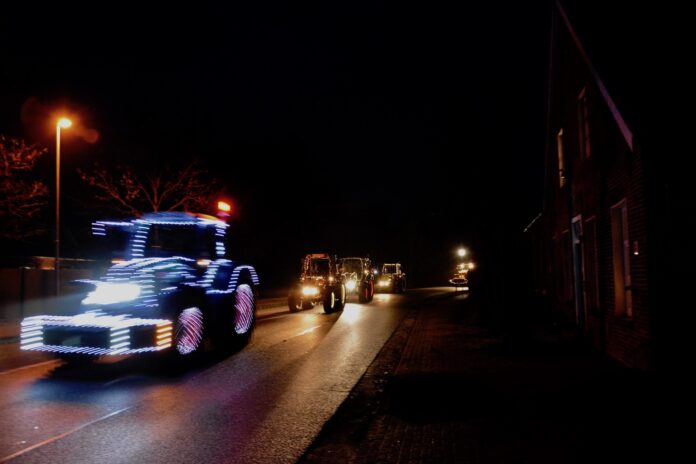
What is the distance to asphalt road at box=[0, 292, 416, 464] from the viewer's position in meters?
5.55

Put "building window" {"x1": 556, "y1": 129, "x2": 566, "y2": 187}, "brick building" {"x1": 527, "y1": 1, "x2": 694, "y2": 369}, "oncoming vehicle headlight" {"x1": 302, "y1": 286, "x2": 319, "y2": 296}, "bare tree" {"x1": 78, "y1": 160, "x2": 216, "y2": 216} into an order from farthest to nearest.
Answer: "bare tree" {"x1": 78, "y1": 160, "x2": 216, "y2": 216}
"oncoming vehicle headlight" {"x1": 302, "y1": 286, "x2": 319, "y2": 296}
"building window" {"x1": 556, "y1": 129, "x2": 566, "y2": 187}
"brick building" {"x1": 527, "y1": 1, "x2": 694, "y2": 369}

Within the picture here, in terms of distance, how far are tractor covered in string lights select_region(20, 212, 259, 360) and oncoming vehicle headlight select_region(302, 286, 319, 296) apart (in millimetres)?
8794

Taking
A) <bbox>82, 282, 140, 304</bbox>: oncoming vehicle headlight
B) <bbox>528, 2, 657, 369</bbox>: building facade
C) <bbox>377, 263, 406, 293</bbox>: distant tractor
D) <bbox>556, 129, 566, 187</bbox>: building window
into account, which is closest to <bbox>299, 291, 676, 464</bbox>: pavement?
<bbox>528, 2, 657, 369</bbox>: building facade

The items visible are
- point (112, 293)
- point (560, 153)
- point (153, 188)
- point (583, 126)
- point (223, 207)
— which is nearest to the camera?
point (112, 293)

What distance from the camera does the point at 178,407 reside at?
23.9ft

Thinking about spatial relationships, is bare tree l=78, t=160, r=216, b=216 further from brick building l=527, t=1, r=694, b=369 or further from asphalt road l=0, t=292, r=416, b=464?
brick building l=527, t=1, r=694, b=369

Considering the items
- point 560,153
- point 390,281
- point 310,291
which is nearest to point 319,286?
point 310,291

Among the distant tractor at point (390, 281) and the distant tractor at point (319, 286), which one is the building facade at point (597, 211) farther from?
the distant tractor at point (390, 281)

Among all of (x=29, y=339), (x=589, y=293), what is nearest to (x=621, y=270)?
(x=589, y=293)

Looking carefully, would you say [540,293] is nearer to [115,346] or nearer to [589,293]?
[589,293]

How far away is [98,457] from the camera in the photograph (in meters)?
5.32

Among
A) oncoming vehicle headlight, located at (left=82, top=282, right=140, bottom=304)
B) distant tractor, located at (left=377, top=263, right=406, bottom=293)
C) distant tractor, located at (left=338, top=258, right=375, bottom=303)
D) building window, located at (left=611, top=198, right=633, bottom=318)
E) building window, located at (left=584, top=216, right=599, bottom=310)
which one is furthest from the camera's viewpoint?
distant tractor, located at (left=377, top=263, right=406, bottom=293)

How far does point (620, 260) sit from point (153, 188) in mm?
21672

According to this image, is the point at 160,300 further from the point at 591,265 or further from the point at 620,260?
the point at 591,265
